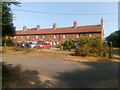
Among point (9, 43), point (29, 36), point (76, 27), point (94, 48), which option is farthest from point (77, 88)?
point (29, 36)

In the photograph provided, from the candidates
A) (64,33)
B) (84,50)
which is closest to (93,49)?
(84,50)

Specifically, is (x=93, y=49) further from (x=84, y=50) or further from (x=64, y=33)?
(x=64, y=33)

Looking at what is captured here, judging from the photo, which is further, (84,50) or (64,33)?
(64,33)

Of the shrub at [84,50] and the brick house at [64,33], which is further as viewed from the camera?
the brick house at [64,33]

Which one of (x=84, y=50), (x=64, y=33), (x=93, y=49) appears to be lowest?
(x=84, y=50)

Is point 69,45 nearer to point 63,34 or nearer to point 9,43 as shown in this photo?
point 9,43

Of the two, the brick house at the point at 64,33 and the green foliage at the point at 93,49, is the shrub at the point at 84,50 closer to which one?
the green foliage at the point at 93,49

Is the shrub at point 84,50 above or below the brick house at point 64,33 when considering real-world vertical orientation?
below

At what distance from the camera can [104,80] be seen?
576 cm

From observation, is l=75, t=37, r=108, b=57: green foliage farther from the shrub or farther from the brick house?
the brick house

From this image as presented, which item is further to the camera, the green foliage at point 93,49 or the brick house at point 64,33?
the brick house at point 64,33

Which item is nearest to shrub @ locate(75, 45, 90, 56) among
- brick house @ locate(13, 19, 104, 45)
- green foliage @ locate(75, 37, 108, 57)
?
green foliage @ locate(75, 37, 108, 57)

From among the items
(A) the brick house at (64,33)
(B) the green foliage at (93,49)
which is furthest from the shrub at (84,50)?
(A) the brick house at (64,33)

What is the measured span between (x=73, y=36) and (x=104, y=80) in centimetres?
3542
